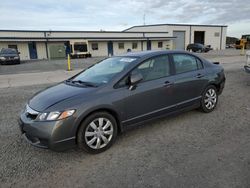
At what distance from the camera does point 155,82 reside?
4039mm

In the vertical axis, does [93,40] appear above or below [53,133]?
→ above

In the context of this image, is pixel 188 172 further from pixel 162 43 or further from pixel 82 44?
pixel 162 43

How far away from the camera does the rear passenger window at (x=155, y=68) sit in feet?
13.1

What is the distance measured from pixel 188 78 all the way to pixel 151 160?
2.04m

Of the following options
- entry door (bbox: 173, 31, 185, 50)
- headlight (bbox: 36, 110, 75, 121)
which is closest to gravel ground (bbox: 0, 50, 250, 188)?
headlight (bbox: 36, 110, 75, 121)

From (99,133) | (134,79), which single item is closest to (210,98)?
(134,79)

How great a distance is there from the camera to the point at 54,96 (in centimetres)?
349

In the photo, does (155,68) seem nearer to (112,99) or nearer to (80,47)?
(112,99)

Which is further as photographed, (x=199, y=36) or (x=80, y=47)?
(x=199, y=36)

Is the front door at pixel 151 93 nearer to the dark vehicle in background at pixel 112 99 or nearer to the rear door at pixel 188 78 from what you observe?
the dark vehicle in background at pixel 112 99

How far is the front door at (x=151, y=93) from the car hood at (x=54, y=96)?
0.76 metres

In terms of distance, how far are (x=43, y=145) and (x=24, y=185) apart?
58 cm

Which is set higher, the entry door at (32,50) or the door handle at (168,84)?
the entry door at (32,50)

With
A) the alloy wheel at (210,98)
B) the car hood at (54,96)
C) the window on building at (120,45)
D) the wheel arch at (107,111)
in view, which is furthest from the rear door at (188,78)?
the window on building at (120,45)
